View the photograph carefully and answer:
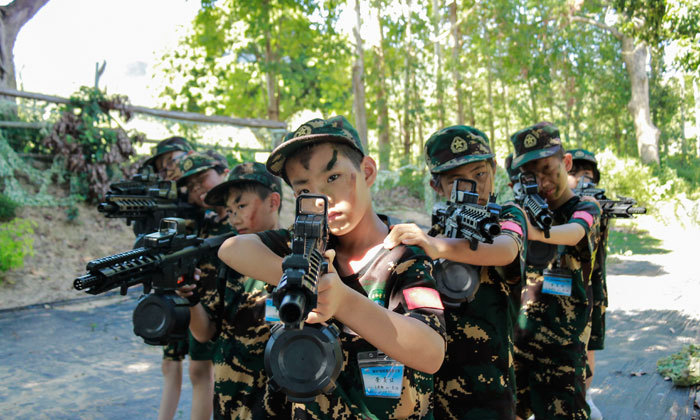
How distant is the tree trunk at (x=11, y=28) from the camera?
1201 centimetres

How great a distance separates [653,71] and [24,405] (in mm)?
32934

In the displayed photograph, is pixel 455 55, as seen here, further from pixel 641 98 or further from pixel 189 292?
pixel 189 292

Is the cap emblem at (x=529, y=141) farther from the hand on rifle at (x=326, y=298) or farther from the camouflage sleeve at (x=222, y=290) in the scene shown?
the hand on rifle at (x=326, y=298)

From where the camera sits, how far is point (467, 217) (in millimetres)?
2527

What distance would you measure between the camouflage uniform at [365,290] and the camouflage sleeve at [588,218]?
6.57ft

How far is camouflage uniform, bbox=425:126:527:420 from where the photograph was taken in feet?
8.79

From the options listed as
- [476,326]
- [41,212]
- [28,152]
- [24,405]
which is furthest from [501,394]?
[28,152]

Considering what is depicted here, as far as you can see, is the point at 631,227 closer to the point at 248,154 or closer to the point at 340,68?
the point at 340,68

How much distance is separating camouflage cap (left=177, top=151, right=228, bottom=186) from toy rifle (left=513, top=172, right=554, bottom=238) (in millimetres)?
2180

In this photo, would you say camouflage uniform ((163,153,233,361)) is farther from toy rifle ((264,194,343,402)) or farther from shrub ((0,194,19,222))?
shrub ((0,194,19,222))

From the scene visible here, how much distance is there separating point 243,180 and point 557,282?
2.10 meters

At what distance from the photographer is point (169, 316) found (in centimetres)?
250

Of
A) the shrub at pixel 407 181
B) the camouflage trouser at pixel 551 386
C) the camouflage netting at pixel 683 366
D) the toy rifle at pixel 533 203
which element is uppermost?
the shrub at pixel 407 181

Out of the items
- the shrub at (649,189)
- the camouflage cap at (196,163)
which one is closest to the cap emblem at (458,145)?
the camouflage cap at (196,163)
